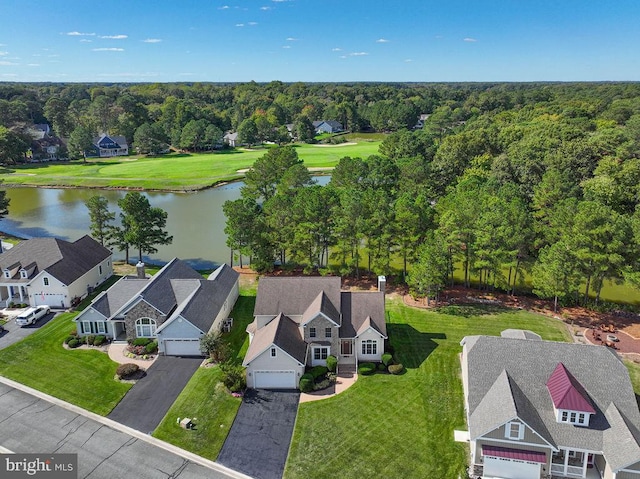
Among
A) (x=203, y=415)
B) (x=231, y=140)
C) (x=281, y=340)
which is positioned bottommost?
(x=203, y=415)

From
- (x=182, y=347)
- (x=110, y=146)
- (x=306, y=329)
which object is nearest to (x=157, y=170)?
(x=110, y=146)

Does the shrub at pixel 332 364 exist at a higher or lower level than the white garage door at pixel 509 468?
higher

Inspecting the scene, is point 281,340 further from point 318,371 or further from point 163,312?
point 163,312

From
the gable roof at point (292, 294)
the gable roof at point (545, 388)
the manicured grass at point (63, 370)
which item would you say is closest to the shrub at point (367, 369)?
the gable roof at point (292, 294)

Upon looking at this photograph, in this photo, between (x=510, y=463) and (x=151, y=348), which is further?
(x=151, y=348)

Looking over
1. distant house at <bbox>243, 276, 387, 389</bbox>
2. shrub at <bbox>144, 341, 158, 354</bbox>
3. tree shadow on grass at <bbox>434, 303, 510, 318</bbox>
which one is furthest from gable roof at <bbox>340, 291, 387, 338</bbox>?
shrub at <bbox>144, 341, 158, 354</bbox>

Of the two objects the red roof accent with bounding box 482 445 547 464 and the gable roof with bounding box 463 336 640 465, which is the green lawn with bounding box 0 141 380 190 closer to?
the gable roof with bounding box 463 336 640 465

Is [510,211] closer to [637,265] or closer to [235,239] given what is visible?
[637,265]

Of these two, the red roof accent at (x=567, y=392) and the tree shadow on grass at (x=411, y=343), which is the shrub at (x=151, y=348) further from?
the red roof accent at (x=567, y=392)
